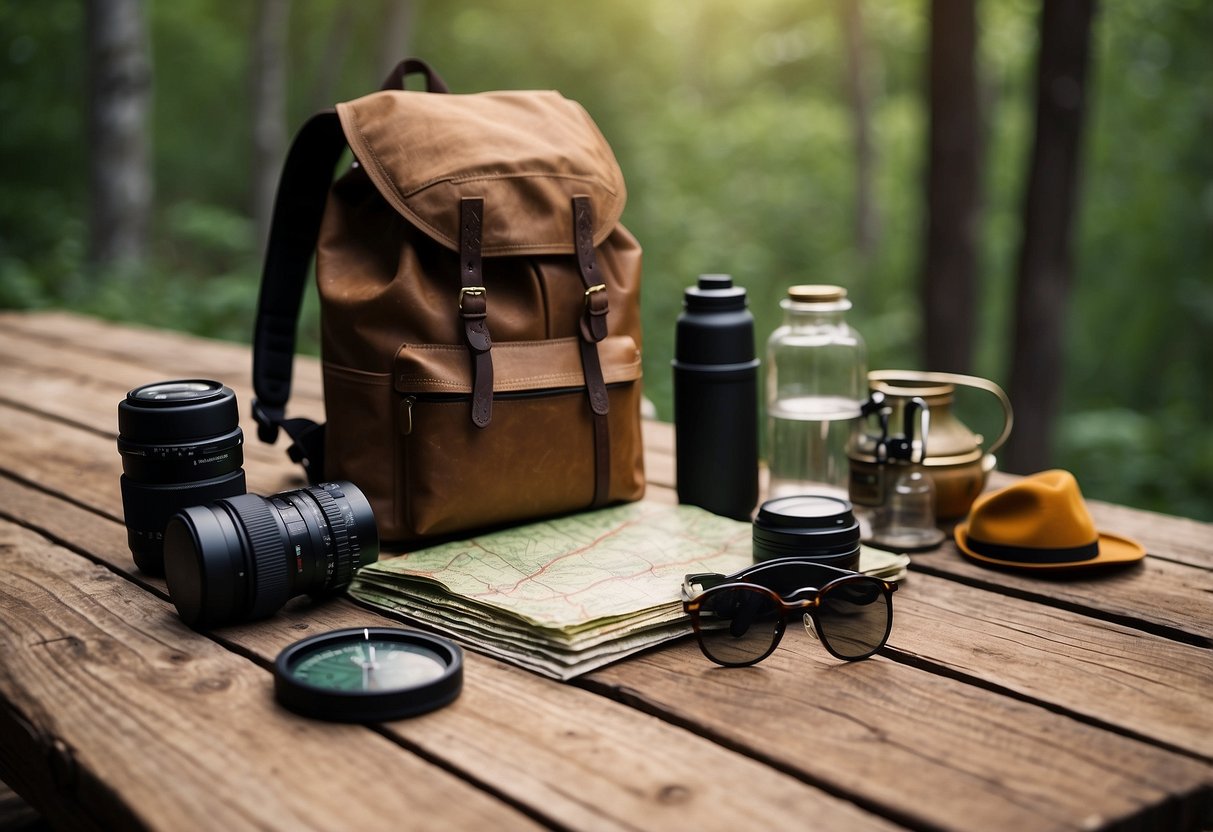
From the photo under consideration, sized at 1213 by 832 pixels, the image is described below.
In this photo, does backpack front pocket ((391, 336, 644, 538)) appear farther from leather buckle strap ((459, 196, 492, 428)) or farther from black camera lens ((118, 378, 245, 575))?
black camera lens ((118, 378, 245, 575))

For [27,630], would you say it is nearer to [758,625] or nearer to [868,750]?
[758,625]

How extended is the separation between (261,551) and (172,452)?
0.24 metres

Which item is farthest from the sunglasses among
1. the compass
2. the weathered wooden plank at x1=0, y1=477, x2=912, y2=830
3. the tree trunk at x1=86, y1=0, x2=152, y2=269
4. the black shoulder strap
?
the tree trunk at x1=86, y1=0, x2=152, y2=269

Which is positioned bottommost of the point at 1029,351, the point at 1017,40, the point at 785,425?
the point at 1029,351

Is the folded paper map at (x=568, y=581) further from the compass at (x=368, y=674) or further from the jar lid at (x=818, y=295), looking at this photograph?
the jar lid at (x=818, y=295)

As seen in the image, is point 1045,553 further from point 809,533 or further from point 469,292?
point 469,292

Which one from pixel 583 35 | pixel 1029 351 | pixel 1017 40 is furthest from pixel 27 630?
pixel 583 35

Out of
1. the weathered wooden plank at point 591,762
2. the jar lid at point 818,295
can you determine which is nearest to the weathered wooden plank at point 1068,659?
the weathered wooden plank at point 591,762

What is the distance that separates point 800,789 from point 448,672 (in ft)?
1.30

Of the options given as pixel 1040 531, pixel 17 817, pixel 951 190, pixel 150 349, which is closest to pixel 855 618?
pixel 1040 531

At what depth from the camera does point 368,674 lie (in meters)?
1.28

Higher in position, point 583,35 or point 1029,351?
point 583,35

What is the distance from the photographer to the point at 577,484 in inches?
73.9

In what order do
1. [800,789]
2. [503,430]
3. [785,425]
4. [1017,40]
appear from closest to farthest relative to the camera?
[800,789] → [503,430] → [785,425] → [1017,40]
